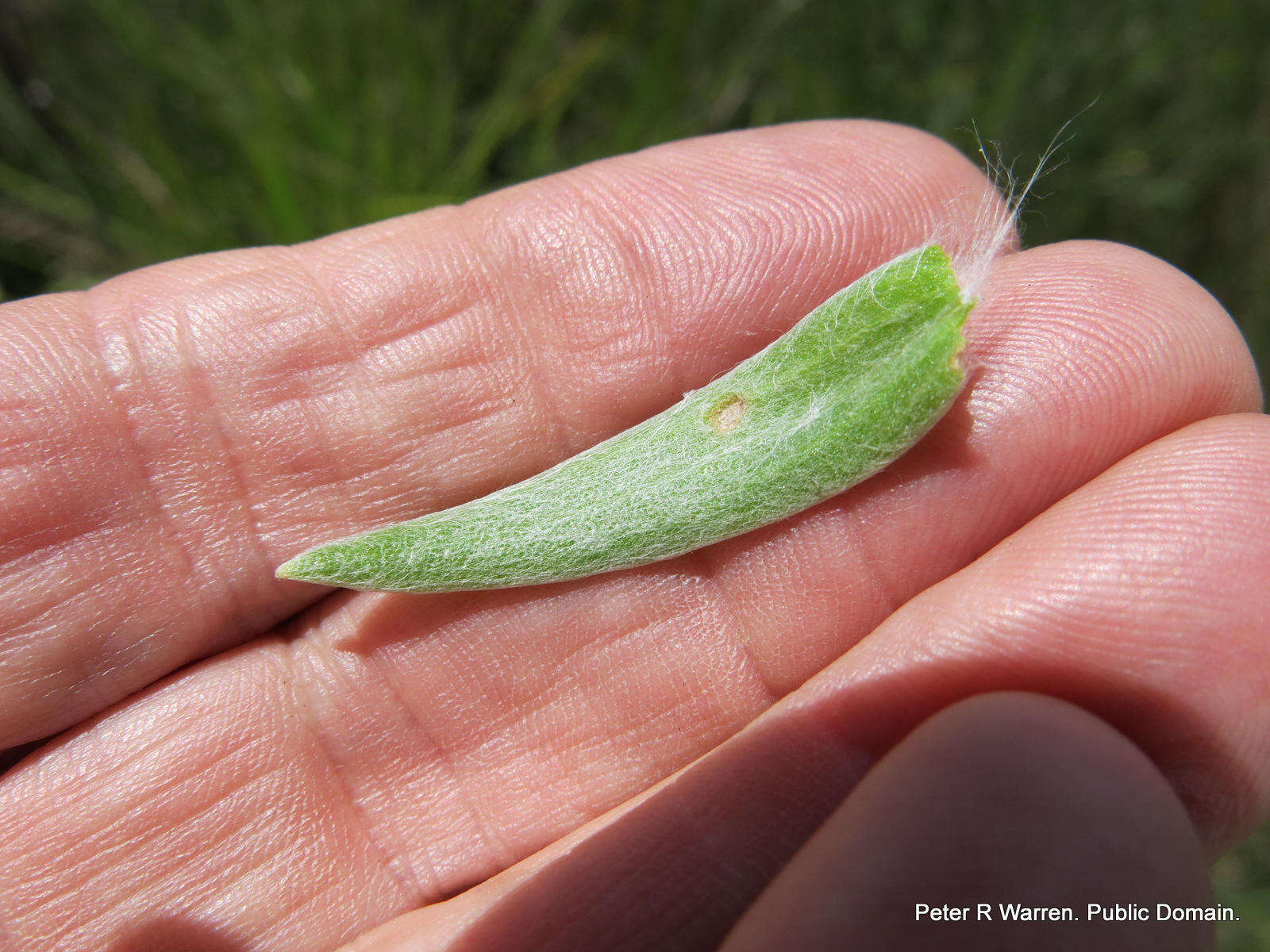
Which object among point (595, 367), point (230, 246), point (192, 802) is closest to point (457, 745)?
point (192, 802)

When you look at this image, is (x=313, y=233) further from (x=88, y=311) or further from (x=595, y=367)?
(x=595, y=367)

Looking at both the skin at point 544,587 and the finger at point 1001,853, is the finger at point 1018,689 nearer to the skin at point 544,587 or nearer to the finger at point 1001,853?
the skin at point 544,587

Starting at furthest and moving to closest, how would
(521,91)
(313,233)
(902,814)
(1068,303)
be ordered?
(521,91) < (313,233) < (1068,303) < (902,814)

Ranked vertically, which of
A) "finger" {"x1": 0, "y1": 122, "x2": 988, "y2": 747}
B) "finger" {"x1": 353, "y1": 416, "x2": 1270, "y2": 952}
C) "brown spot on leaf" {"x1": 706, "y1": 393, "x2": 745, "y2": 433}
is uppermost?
"finger" {"x1": 0, "y1": 122, "x2": 988, "y2": 747}

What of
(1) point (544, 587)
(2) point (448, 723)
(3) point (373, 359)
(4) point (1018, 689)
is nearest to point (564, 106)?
(3) point (373, 359)

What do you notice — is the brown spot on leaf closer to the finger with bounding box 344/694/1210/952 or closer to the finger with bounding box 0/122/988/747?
the finger with bounding box 0/122/988/747

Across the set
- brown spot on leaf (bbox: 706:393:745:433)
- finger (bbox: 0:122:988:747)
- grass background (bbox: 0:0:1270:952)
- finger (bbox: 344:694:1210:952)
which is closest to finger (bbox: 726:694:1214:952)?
finger (bbox: 344:694:1210:952)
